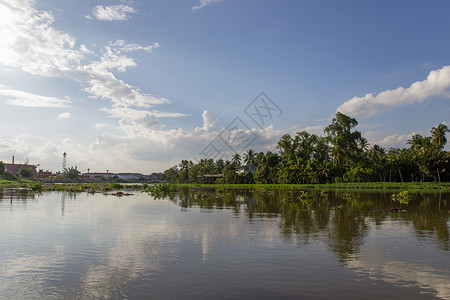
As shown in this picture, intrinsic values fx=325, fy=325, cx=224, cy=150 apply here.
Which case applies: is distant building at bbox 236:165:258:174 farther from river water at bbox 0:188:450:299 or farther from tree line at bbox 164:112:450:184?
river water at bbox 0:188:450:299

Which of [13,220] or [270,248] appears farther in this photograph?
[13,220]

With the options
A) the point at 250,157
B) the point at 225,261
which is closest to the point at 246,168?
the point at 250,157

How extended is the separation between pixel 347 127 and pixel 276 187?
70.9 ft

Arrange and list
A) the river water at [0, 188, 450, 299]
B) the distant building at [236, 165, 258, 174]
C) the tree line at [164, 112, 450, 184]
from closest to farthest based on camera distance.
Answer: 1. the river water at [0, 188, 450, 299]
2. the tree line at [164, 112, 450, 184]
3. the distant building at [236, 165, 258, 174]

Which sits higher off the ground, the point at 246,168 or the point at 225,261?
the point at 246,168

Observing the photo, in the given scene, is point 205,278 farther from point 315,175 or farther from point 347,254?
point 315,175

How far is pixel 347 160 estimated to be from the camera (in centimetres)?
7188

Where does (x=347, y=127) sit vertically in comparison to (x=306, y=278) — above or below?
above

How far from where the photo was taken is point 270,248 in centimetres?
1155

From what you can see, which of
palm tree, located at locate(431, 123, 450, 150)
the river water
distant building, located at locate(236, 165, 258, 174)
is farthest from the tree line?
the river water

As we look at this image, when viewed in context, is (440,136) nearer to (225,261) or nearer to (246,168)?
(246,168)

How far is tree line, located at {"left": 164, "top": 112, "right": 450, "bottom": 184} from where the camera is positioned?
65475 mm

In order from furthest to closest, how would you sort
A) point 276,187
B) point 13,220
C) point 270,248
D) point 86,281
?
point 276,187
point 13,220
point 270,248
point 86,281

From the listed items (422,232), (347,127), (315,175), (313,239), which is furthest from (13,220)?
(347,127)
